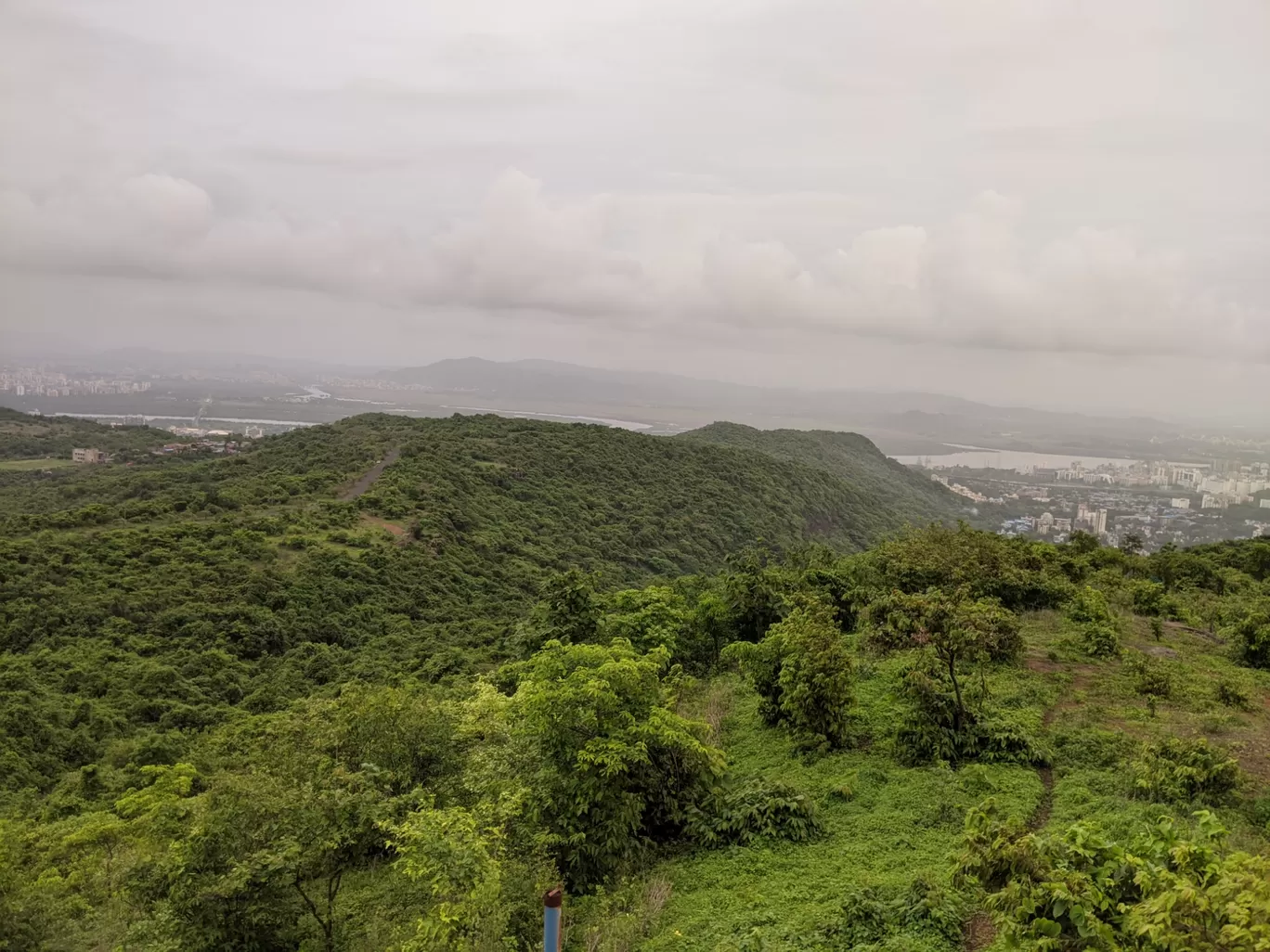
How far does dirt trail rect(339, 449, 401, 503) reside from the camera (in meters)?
44.2

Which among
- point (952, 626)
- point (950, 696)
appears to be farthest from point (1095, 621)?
point (952, 626)

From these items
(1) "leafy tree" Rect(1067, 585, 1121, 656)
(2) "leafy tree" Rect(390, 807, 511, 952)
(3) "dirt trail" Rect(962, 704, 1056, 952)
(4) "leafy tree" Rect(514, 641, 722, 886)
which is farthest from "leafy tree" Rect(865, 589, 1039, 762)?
(2) "leafy tree" Rect(390, 807, 511, 952)

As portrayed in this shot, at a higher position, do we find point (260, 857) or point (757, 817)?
point (260, 857)

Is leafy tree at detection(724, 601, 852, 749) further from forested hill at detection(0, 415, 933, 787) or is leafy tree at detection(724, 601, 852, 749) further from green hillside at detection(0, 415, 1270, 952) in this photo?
forested hill at detection(0, 415, 933, 787)

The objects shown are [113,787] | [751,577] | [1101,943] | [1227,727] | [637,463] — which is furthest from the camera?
[637,463]

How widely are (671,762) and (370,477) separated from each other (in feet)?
140

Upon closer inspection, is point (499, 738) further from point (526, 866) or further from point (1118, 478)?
point (1118, 478)

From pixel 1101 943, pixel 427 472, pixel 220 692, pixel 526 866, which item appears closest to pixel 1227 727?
pixel 1101 943

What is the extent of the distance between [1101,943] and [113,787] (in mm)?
20567

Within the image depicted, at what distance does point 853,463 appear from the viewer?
105 m

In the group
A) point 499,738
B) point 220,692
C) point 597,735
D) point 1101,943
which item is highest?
point 1101,943

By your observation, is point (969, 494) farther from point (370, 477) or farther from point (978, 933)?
point (978, 933)

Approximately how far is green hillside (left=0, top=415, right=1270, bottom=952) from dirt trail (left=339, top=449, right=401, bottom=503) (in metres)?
14.9

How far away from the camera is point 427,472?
48.2 meters
